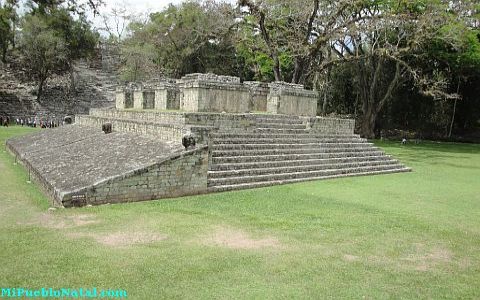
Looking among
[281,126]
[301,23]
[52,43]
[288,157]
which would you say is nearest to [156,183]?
[288,157]

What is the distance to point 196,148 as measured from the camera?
8.70m

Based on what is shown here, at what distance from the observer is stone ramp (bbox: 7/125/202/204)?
8062 millimetres

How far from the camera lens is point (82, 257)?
17.0 ft

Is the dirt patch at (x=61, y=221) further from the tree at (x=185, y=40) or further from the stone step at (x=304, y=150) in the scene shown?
→ the tree at (x=185, y=40)

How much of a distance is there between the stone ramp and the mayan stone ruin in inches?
1.2

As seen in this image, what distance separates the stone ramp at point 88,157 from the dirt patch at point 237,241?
8.30ft

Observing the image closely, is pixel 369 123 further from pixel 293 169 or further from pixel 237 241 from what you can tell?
pixel 237 241

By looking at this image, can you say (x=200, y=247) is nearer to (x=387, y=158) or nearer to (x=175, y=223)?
(x=175, y=223)

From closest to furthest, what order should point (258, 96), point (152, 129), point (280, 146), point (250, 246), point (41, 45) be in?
point (250, 246), point (152, 129), point (280, 146), point (258, 96), point (41, 45)

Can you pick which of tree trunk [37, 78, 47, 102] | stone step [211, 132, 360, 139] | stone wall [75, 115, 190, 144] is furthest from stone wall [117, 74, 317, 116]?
tree trunk [37, 78, 47, 102]

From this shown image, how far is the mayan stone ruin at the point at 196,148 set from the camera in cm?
820

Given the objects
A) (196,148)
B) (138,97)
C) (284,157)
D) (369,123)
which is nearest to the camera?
(196,148)

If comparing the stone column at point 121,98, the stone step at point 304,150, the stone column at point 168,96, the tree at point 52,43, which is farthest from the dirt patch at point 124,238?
the tree at point 52,43

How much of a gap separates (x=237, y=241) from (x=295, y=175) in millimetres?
5142
